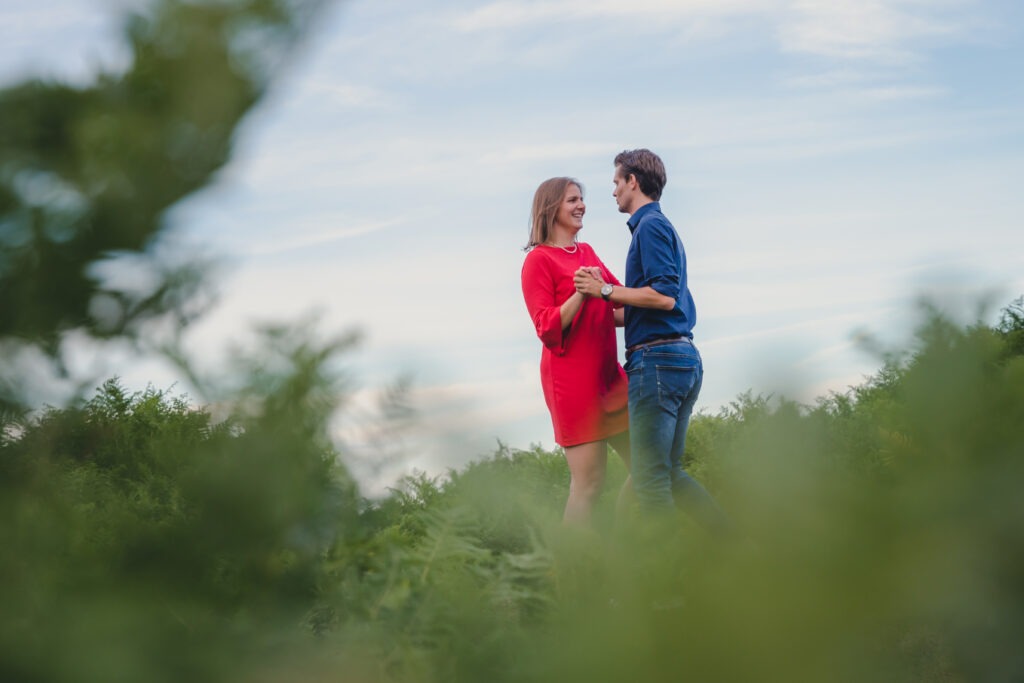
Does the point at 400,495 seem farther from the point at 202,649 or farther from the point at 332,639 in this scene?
the point at 202,649

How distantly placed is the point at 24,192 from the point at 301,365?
2.02ft

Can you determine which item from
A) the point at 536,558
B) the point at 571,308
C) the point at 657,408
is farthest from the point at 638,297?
the point at 536,558

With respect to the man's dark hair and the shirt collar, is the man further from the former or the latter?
the man's dark hair

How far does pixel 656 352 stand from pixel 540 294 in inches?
39.2

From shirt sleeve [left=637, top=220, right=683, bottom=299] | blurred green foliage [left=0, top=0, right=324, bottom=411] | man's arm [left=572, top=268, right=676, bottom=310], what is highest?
shirt sleeve [left=637, top=220, right=683, bottom=299]

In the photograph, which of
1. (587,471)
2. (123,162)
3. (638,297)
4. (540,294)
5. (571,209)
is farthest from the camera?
(571,209)

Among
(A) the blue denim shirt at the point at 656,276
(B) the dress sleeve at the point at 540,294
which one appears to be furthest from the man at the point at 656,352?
(B) the dress sleeve at the point at 540,294

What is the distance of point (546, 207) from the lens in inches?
260

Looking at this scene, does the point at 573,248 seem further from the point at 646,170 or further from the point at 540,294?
the point at 646,170

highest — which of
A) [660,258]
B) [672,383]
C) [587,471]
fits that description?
[660,258]

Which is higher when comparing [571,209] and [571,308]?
[571,209]

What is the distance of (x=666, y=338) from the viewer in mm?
5758

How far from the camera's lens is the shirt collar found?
6.09 metres

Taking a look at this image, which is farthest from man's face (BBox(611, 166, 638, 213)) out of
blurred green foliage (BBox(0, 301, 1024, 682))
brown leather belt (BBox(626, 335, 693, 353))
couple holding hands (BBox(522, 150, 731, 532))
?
blurred green foliage (BBox(0, 301, 1024, 682))
